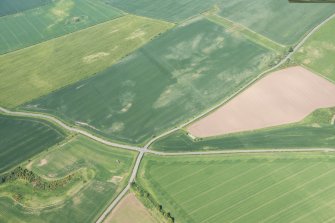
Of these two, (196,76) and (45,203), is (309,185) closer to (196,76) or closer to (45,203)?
(196,76)

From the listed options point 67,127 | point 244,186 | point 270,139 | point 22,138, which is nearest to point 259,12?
point 270,139

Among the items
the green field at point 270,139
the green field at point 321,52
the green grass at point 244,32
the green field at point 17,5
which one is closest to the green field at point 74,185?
the green field at point 270,139

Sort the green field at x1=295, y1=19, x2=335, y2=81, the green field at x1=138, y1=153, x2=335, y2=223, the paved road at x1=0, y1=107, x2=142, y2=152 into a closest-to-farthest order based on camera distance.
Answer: the green field at x1=138, y1=153, x2=335, y2=223, the paved road at x1=0, y1=107, x2=142, y2=152, the green field at x1=295, y1=19, x2=335, y2=81

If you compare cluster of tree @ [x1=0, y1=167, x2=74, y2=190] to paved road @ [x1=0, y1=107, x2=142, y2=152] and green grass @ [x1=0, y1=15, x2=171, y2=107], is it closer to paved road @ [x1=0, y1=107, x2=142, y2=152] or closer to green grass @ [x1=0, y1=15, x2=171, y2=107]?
paved road @ [x1=0, y1=107, x2=142, y2=152]

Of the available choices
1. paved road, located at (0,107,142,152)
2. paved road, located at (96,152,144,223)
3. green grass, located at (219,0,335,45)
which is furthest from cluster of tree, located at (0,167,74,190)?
green grass, located at (219,0,335,45)

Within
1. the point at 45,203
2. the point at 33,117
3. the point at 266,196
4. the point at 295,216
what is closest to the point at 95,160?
the point at 45,203

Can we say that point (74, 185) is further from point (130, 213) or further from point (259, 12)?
point (259, 12)

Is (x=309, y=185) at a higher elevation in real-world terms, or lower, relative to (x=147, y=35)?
lower
